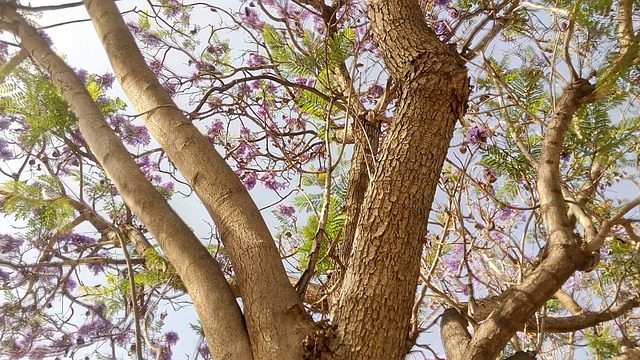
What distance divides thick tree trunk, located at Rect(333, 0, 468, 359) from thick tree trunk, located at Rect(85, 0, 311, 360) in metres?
0.14

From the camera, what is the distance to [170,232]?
1257mm

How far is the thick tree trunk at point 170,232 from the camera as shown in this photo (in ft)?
3.71

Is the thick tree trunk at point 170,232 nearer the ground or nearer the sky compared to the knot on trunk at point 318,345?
nearer the sky

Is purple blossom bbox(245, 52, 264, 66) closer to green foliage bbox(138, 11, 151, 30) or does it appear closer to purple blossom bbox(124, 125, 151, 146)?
green foliage bbox(138, 11, 151, 30)

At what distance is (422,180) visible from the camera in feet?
4.04

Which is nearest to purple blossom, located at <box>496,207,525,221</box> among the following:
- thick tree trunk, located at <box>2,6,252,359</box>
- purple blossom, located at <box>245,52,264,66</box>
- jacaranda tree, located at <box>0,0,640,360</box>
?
jacaranda tree, located at <box>0,0,640,360</box>

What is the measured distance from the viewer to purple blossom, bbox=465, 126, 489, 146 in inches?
88.1

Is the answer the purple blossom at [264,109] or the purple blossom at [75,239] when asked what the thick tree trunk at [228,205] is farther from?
the purple blossom at [75,239]

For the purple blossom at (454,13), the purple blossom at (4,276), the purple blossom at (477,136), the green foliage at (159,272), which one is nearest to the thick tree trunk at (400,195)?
the green foliage at (159,272)

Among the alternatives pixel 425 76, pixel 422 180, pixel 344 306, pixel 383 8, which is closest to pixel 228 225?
pixel 344 306

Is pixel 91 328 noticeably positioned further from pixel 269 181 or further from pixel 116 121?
pixel 269 181

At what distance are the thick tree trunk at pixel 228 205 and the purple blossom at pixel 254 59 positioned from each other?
1.45 meters

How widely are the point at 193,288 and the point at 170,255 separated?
0.39 ft

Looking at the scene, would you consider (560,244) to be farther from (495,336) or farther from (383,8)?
(383,8)
